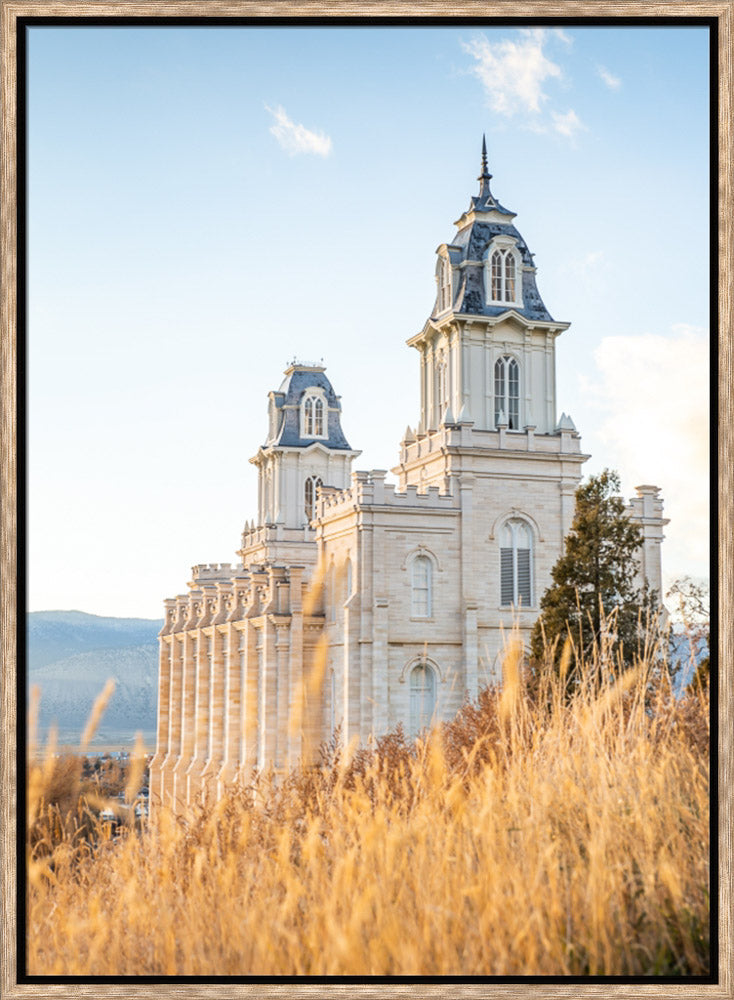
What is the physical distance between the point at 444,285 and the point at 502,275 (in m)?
2.16

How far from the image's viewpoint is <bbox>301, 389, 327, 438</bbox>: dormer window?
219 feet

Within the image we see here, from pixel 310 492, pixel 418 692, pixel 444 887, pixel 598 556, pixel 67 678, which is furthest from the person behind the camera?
pixel 310 492

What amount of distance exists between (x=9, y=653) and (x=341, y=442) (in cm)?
6056

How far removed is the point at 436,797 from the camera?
722 cm

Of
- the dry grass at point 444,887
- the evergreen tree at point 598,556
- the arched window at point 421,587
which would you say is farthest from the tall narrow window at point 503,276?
the dry grass at point 444,887

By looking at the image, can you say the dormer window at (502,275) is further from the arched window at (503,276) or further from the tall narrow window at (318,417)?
the tall narrow window at (318,417)

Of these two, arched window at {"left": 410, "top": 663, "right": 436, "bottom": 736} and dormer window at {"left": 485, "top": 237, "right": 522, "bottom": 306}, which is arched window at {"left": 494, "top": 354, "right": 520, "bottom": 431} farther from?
arched window at {"left": 410, "top": 663, "right": 436, "bottom": 736}

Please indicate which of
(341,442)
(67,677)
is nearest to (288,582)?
(341,442)

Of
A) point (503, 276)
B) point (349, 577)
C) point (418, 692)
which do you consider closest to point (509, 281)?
point (503, 276)

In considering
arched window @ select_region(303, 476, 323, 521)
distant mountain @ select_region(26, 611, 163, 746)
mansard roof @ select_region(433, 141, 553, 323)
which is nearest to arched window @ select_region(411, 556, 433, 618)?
mansard roof @ select_region(433, 141, 553, 323)

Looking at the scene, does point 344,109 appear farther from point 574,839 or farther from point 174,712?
point 174,712

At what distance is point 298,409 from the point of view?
220ft

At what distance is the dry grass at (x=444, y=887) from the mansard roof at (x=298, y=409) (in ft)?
192

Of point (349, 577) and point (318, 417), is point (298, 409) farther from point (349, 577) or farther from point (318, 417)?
point (349, 577)
